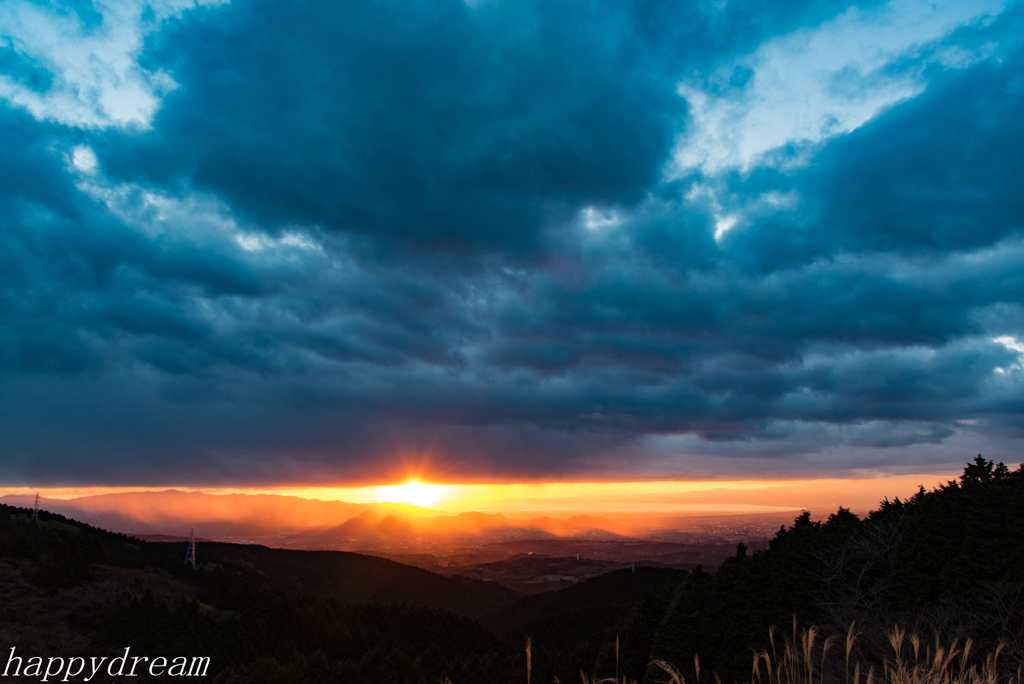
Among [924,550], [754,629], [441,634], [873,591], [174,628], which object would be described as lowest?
[441,634]

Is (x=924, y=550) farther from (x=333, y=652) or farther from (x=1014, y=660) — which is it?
(x=333, y=652)

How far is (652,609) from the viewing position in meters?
73.1

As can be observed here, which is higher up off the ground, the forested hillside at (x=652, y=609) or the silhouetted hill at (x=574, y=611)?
the forested hillside at (x=652, y=609)

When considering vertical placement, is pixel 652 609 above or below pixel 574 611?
above

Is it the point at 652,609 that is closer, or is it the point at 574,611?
the point at 652,609

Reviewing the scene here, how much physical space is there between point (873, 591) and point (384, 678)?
5734 cm

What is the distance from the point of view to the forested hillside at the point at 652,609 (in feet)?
124

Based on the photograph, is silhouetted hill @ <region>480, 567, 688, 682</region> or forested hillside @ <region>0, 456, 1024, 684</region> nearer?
forested hillside @ <region>0, 456, 1024, 684</region>

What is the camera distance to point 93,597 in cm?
7750

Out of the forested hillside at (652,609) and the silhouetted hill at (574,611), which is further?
the silhouetted hill at (574,611)

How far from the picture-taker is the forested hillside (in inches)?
1484

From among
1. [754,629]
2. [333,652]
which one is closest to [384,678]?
[333,652]

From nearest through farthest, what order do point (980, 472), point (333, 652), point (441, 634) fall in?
point (980, 472) < point (333, 652) < point (441, 634)

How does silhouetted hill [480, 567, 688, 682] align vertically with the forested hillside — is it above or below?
below
